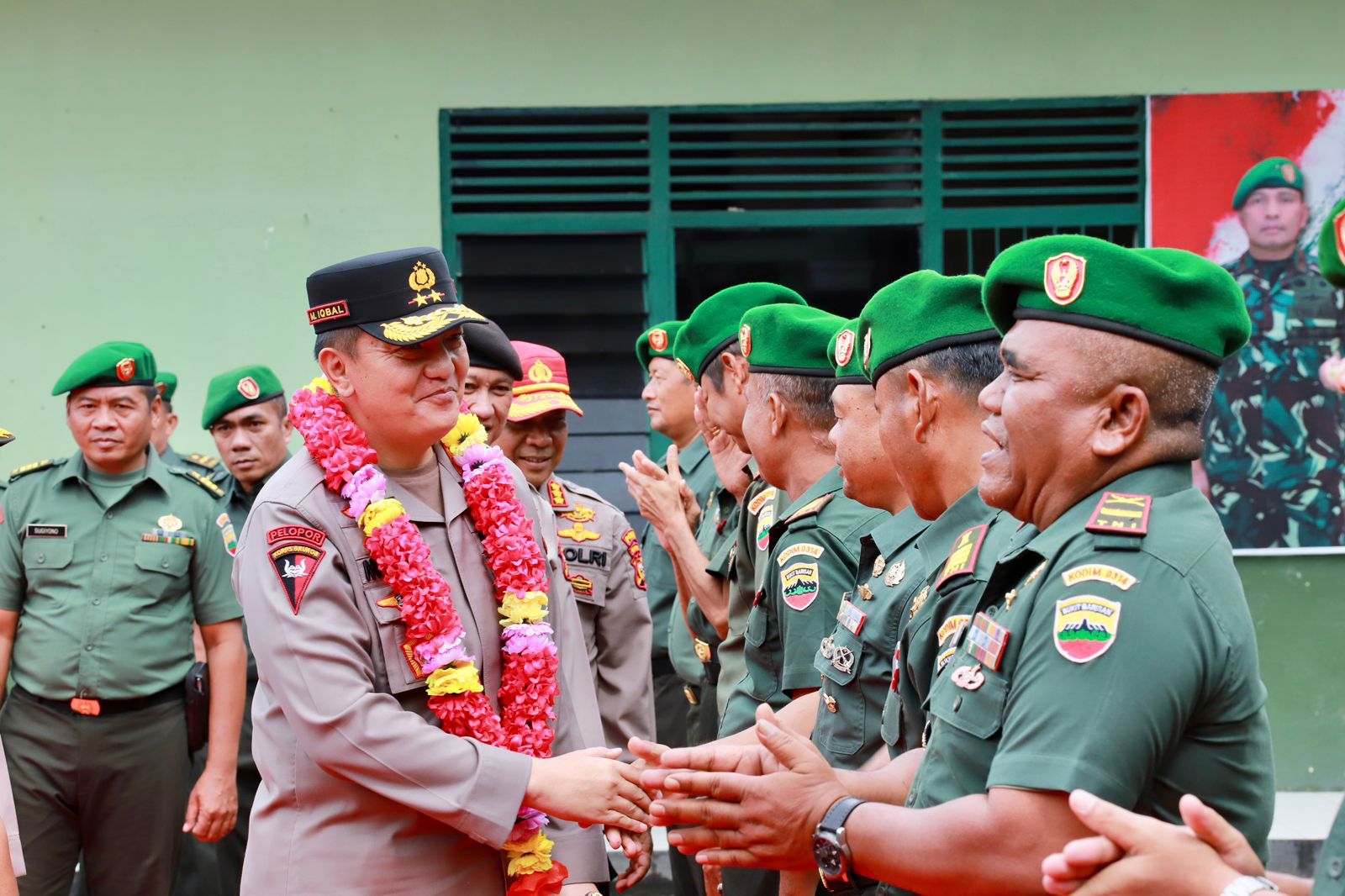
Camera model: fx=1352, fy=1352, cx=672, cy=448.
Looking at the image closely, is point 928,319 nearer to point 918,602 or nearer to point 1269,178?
point 918,602

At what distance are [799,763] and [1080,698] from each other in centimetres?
55

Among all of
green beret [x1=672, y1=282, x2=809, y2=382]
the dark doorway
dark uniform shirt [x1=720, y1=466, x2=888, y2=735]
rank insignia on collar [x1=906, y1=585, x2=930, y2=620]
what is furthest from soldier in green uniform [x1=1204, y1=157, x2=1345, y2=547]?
rank insignia on collar [x1=906, y1=585, x2=930, y2=620]

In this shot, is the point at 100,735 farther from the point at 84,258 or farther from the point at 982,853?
the point at 982,853

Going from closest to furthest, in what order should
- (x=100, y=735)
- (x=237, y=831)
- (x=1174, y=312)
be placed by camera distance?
(x=1174, y=312) → (x=100, y=735) → (x=237, y=831)

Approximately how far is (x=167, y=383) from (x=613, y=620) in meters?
2.81

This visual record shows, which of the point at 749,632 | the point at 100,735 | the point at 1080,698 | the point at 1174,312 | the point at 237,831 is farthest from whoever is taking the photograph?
the point at 237,831

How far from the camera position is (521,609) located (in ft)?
8.73

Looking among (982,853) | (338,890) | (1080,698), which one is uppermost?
(1080,698)

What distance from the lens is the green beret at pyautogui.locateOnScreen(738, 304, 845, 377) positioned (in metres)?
3.54

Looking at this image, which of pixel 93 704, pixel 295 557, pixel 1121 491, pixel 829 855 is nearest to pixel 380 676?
pixel 295 557

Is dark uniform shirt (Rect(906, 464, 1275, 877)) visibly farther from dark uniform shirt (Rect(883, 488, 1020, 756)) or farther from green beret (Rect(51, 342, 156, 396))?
green beret (Rect(51, 342, 156, 396))

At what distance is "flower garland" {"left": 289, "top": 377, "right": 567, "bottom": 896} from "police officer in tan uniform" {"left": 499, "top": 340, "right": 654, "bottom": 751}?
1.44 metres

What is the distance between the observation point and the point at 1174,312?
1920mm

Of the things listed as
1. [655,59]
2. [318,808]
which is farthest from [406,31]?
[318,808]
